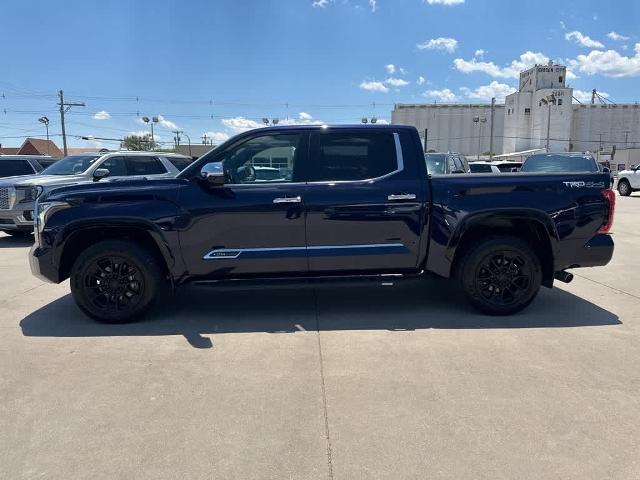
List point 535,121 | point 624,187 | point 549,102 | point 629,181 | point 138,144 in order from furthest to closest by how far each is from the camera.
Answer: point 535,121
point 549,102
point 138,144
point 624,187
point 629,181

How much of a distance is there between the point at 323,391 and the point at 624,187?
84.3ft

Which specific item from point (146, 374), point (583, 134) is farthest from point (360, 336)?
point (583, 134)

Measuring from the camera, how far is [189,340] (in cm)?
439

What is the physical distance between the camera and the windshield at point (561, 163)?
11984 millimetres

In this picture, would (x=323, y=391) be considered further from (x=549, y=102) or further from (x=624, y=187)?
(x=549, y=102)

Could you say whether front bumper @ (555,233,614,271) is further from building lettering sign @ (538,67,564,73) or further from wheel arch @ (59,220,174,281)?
building lettering sign @ (538,67,564,73)

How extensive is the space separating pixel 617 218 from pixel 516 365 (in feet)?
42.3

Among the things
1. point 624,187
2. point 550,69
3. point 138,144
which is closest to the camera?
point 624,187

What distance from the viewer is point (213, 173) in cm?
436

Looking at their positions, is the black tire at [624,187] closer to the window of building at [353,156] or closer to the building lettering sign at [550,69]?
the window of building at [353,156]

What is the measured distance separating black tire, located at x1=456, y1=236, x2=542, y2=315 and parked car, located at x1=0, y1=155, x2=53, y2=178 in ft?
38.5

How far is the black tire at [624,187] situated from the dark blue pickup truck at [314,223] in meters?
22.3

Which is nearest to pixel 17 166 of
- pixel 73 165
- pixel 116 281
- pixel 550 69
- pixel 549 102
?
pixel 73 165

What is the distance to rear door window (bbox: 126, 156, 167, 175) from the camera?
427 inches
